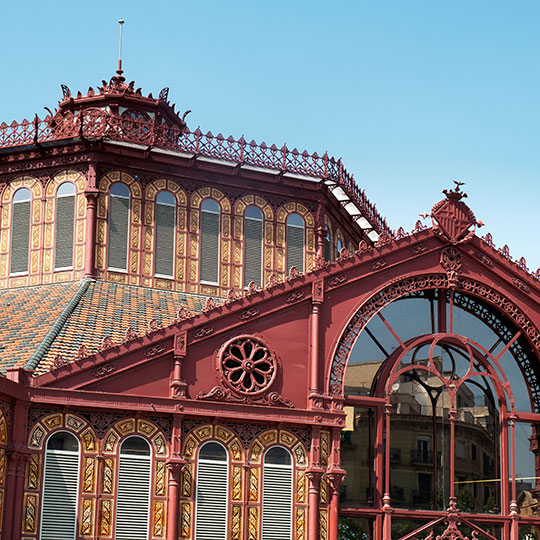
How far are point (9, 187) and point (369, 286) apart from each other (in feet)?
48.2

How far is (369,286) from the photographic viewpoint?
121 feet

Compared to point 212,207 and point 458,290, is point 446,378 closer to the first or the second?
point 458,290

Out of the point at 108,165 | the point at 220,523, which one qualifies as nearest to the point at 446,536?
the point at 220,523

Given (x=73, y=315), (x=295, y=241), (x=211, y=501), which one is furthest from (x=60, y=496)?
(x=295, y=241)

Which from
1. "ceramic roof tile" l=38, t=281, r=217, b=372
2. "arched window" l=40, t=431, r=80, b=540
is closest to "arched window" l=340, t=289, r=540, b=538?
"ceramic roof tile" l=38, t=281, r=217, b=372

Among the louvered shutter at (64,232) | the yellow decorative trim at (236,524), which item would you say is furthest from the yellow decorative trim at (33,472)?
the louvered shutter at (64,232)

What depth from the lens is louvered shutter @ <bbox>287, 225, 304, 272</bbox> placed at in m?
43.8

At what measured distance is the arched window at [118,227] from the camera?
136 feet

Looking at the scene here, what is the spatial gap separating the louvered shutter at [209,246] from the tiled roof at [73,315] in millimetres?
1148

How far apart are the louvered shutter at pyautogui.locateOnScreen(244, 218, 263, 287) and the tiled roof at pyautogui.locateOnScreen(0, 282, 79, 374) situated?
6.55m

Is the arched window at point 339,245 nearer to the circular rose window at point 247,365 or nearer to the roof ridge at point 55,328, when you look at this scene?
the roof ridge at point 55,328

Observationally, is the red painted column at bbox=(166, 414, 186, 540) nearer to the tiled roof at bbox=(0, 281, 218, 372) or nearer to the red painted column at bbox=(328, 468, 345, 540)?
the tiled roof at bbox=(0, 281, 218, 372)

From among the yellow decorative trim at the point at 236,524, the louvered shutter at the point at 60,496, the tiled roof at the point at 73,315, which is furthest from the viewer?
the tiled roof at the point at 73,315

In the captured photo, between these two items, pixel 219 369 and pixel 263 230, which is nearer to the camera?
pixel 219 369
